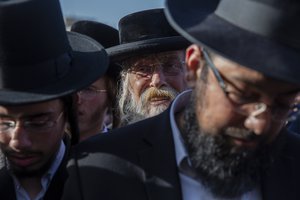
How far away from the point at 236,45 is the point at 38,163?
1.19 meters

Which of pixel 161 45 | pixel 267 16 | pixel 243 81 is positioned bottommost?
pixel 161 45

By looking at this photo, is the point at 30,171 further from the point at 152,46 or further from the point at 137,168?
the point at 152,46

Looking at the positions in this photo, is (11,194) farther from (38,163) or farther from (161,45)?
(161,45)

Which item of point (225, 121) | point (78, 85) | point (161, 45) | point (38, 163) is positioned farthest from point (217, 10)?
point (161, 45)

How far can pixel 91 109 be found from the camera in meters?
5.06

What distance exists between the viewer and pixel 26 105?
3.20 metres

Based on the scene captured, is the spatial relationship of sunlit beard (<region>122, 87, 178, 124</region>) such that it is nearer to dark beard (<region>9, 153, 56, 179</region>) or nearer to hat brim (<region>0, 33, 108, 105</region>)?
hat brim (<region>0, 33, 108, 105</region>)

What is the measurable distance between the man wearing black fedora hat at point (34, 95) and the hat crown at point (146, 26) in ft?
5.04

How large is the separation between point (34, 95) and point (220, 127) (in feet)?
3.08

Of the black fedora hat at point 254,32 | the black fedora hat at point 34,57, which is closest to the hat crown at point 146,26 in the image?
the black fedora hat at point 34,57

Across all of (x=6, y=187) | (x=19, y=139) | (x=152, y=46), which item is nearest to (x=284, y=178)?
(x=19, y=139)

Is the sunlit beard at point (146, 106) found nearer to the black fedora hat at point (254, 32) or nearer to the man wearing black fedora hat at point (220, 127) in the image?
the man wearing black fedora hat at point (220, 127)

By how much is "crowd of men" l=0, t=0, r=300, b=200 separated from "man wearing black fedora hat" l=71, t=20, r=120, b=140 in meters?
1.15

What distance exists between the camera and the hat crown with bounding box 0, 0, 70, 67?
326 cm
